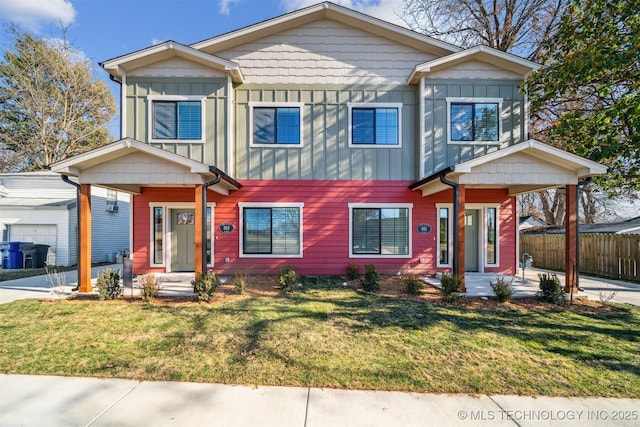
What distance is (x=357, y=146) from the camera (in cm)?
1015

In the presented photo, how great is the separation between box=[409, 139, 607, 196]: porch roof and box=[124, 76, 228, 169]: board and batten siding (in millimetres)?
6682

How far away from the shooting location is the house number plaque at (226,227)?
33.0 feet

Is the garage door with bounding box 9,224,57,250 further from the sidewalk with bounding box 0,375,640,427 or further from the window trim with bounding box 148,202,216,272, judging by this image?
the sidewalk with bounding box 0,375,640,427

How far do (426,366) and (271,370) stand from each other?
197 centimetres

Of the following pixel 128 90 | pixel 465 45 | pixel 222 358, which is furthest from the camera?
pixel 465 45

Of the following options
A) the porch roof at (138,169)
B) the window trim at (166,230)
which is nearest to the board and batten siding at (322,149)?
the window trim at (166,230)

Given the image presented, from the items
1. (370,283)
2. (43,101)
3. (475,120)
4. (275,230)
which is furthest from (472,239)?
(43,101)

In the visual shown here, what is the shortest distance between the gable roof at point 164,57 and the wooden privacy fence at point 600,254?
14208mm

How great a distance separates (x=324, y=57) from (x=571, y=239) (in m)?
8.76

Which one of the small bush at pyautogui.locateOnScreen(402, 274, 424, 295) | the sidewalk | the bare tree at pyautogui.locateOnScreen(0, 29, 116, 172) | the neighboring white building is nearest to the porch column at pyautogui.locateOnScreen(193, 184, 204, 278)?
the sidewalk

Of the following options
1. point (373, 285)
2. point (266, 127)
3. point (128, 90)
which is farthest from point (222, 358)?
point (128, 90)

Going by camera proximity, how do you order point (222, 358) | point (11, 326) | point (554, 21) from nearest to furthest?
point (222, 358), point (11, 326), point (554, 21)

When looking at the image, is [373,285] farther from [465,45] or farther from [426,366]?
[465,45]

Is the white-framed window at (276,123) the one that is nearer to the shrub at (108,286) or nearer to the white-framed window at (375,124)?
the white-framed window at (375,124)
